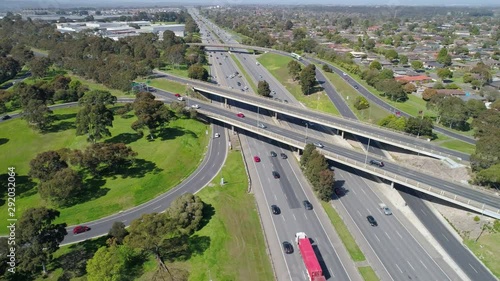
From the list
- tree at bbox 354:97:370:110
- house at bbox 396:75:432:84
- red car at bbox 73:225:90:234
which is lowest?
red car at bbox 73:225:90:234

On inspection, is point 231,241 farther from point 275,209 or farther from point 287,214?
point 287,214

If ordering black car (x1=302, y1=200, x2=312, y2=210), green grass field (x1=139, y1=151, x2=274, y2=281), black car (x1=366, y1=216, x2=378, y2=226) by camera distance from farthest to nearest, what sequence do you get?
black car (x1=302, y1=200, x2=312, y2=210) → black car (x1=366, y1=216, x2=378, y2=226) → green grass field (x1=139, y1=151, x2=274, y2=281)

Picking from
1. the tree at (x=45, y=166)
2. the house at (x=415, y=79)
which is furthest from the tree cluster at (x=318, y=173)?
the house at (x=415, y=79)

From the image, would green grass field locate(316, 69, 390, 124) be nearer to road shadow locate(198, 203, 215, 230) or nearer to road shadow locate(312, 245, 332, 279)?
road shadow locate(312, 245, 332, 279)

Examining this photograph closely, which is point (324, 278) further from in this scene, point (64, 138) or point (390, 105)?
point (390, 105)

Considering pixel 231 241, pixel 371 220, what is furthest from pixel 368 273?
pixel 231 241

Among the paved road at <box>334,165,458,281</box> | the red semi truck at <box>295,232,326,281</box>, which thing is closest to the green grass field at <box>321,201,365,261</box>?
the paved road at <box>334,165,458,281</box>

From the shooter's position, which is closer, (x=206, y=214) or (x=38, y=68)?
(x=206, y=214)
